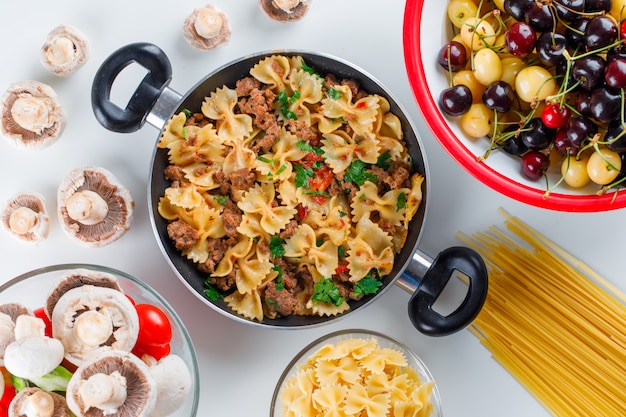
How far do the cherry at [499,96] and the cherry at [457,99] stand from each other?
50 mm

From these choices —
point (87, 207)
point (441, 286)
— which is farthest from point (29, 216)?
point (441, 286)

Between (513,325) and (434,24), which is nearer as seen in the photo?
(434,24)

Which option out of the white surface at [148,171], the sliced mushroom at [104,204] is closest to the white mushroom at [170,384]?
the white surface at [148,171]

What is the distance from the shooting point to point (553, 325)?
2.41 meters

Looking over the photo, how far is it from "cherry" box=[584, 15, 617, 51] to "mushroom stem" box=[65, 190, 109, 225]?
149 cm

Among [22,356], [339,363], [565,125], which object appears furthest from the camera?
[339,363]

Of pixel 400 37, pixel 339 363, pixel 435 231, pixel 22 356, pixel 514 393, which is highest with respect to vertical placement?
pixel 400 37

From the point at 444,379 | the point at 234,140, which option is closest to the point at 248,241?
the point at 234,140

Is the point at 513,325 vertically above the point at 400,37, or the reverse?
the point at 400,37

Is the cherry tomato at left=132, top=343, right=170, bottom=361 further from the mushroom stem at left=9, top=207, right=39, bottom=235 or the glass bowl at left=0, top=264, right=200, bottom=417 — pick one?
the mushroom stem at left=9, top=207, right=39, bottom=235

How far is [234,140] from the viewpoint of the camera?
236 cm

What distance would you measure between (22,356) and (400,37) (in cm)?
151

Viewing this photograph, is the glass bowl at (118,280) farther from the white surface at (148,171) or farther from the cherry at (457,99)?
the cherry at (457,99)

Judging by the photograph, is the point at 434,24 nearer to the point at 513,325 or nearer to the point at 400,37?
the point at 400,37
